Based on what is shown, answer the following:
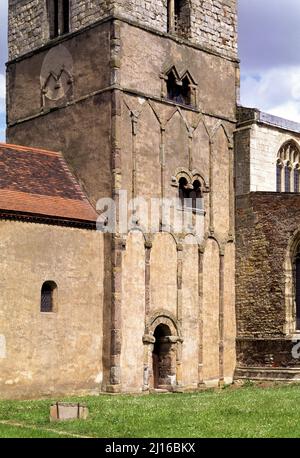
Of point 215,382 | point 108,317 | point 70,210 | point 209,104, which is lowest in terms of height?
point 215,382

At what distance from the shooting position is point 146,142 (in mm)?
26344

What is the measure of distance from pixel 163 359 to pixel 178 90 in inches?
366

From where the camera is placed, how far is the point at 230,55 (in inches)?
1174

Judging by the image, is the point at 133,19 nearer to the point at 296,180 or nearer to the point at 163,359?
the point at 296,180

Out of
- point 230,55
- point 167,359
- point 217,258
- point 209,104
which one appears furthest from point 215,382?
point 230,55

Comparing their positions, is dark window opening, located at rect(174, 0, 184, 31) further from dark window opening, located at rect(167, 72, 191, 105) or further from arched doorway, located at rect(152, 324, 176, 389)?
arched doorway, located at rect(152, 324, 176, 389)

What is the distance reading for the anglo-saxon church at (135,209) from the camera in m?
23.8

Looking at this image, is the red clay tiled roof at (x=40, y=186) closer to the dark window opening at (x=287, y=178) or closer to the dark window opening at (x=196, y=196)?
the dark window opening at (x=196, y=196)

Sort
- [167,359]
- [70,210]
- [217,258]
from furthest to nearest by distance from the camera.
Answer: [217,258], [167,359], [70,210]

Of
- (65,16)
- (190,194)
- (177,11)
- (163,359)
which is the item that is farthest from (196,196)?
(65,16)

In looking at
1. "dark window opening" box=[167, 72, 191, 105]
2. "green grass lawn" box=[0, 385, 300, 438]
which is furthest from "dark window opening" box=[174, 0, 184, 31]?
"green grass lawn" box=[0, 385, 300, 438]

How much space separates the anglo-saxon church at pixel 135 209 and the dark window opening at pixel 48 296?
60 millimetres

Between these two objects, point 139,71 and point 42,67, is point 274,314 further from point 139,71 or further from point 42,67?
point 42,67

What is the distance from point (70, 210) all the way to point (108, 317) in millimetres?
3495
